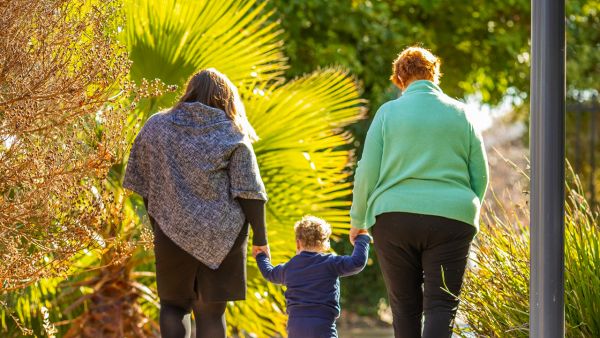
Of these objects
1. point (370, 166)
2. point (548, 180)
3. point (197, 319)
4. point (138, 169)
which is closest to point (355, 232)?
point (370, 166)

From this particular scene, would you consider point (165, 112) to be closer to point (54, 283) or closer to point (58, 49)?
point (58, 49)

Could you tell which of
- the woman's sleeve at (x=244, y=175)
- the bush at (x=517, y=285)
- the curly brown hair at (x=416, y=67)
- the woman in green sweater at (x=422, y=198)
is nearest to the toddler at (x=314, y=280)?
the woman in green sweater at (x=422, y=198)

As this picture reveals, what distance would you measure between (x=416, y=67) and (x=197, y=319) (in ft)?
4.80

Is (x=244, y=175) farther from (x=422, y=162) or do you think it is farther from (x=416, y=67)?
(x=416, y=67)

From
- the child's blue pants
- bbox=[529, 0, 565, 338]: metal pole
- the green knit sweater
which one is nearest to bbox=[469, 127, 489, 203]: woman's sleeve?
the green knit sweater

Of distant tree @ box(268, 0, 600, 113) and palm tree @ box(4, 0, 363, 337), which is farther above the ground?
distant tree @ box(268, 0, 600, 113)

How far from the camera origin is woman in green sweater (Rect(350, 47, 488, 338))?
13.7 feet

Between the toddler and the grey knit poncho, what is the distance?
0.29 m

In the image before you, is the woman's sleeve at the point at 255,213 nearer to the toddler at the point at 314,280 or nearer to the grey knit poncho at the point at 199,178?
the grey knit poncho at the point at 199,178

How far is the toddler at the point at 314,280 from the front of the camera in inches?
176

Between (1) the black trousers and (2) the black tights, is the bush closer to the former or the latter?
(1) the black trousers

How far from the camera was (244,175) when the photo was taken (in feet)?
14.7

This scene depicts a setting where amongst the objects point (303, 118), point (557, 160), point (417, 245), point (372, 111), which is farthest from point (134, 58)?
point (372, 111)

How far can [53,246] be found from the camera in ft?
14.7
